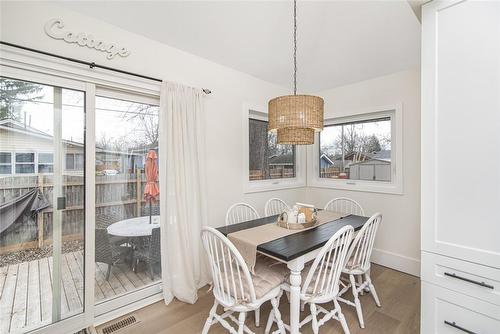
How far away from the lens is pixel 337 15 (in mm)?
2191

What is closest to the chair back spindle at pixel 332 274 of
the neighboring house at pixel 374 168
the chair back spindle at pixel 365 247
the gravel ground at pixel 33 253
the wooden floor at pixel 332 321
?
the chair back spindle at pixel 365 247

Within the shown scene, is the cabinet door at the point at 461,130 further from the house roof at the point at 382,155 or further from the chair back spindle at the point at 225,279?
the house roof at the point at 382,155

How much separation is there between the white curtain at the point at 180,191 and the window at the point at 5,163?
1.03 metres

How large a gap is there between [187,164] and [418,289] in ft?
9.19

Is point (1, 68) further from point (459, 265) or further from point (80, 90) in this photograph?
point (459, 265)

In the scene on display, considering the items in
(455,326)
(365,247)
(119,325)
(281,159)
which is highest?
(281,159)

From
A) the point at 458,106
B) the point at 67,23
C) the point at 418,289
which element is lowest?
the point at 418,289

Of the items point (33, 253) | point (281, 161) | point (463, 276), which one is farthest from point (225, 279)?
point (281, 161)

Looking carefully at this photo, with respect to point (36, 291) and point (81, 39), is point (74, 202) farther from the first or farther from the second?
point (81, 39)

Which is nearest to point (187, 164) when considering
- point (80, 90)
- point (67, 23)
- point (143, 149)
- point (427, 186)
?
point (143, 149)

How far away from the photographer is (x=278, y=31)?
2.39 m

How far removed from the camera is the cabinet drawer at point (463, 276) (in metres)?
1.11

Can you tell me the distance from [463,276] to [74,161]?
274 centimetres

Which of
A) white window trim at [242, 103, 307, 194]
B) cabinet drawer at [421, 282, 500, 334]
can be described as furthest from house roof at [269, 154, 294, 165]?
cabinet drawer at [421, 282, 500, 334]
